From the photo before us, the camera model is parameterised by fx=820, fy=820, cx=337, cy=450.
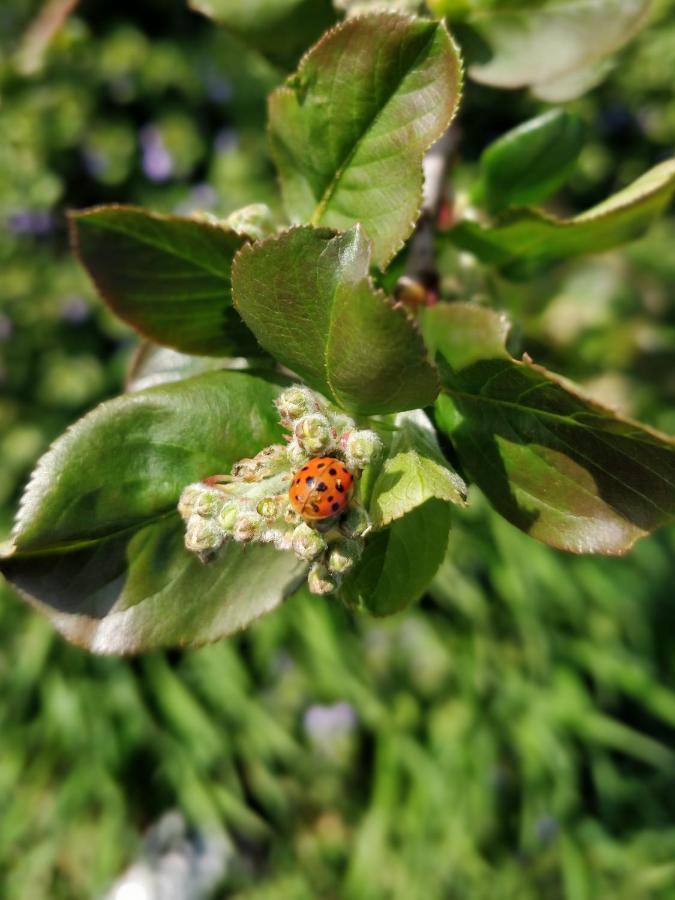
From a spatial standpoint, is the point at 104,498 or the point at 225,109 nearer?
the point at 104,498

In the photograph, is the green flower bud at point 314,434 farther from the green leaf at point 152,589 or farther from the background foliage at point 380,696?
the background foliage at point 380,696

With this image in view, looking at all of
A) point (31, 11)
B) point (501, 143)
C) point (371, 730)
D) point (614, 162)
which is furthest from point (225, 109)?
point (501, 143)

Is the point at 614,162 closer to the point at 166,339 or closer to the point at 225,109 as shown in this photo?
the point at 225,109

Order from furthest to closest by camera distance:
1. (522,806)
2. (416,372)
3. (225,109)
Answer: (225,109)
(522,806)
(416,372)

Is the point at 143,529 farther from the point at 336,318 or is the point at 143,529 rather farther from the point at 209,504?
the point at 336,318

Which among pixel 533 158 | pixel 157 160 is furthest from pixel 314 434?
pixel 157 160

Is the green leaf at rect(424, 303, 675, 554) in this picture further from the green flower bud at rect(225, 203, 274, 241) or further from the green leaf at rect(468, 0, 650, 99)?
the green leaf at rect(468, 0, 650, 99)
